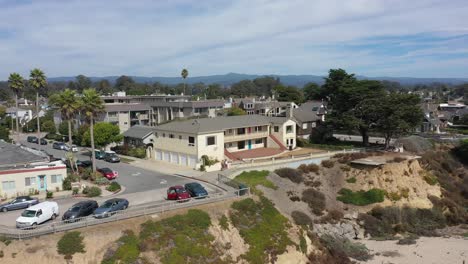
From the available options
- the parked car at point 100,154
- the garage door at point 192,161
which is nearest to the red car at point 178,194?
the garage door at point 192,161

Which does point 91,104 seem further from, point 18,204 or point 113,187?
point 18,204

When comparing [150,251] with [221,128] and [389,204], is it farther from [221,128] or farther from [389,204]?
[389,204]

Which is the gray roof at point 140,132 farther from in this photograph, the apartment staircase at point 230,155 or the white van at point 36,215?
the white van at point 36,215

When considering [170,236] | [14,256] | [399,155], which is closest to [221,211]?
[170,236]

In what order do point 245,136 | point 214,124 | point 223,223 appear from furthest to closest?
point 245,136 → point 214,124 → point 223,223

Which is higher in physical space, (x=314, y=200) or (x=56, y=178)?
(x=56, y=178)

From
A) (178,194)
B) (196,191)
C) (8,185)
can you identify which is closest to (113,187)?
(178,194)

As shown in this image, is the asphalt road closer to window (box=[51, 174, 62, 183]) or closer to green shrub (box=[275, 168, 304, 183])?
window (box=[51, 174, 62, 183])
